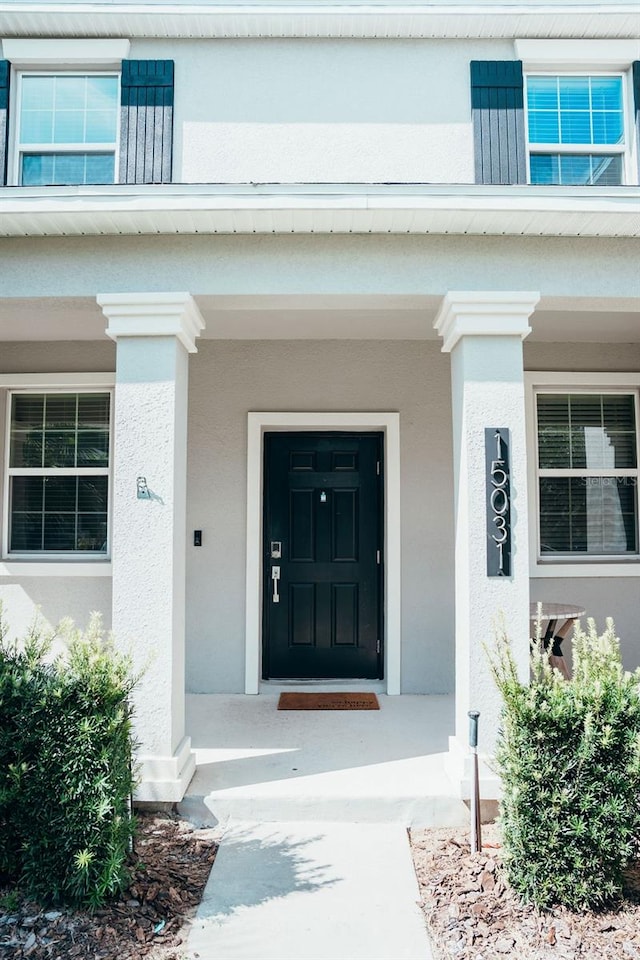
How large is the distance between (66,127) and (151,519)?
3201mm

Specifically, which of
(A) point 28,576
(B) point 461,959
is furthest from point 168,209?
(B) point 461,959

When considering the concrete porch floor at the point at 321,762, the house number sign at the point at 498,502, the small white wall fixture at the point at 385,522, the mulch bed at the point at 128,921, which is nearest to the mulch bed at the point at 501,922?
the concrete porch floor at the point at 321,762

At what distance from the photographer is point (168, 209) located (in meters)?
3.94

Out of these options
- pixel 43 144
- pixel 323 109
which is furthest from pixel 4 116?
pixel 323 109

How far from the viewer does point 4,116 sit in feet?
16.2

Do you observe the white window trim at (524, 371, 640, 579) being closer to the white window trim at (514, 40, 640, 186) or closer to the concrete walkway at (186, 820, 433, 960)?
the white window trim at (514, 40, 640, 186)

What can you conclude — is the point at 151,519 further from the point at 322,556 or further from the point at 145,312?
the point at 322,556

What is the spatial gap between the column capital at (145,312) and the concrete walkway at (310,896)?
2961mm

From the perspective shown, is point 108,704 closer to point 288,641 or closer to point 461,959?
point 461,959

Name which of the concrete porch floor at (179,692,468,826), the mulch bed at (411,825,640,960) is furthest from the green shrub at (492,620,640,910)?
the concrete porch floor at (179,692,468,826)

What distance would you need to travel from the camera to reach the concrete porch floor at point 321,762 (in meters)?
3.91

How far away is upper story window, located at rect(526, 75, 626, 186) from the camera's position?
5102mm

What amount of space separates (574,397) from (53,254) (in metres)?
4.53

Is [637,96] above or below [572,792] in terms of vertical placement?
above
